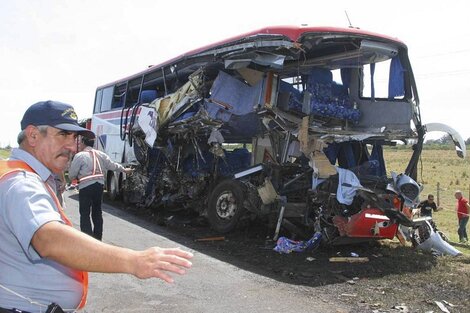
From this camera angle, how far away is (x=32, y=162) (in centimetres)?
202

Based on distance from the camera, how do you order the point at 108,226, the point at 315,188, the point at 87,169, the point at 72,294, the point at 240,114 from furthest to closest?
the point at 108,226 → the point at 240,114 → the point at 315,188 → the point at 87,169 → the point at 72,294

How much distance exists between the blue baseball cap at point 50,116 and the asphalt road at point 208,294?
3032mm

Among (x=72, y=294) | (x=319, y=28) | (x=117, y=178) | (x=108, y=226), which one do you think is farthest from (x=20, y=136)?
(x=117, y=178)

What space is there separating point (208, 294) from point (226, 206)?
3479 millimetres

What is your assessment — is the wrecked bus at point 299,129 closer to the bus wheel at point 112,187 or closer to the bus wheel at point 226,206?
the bus wheel at point 226,206

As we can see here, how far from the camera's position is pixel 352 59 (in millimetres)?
8164

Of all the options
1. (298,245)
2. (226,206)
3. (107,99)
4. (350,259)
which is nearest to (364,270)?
(350,259)

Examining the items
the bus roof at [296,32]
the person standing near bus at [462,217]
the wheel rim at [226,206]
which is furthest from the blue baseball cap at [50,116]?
the person standing near bus at [462,217]

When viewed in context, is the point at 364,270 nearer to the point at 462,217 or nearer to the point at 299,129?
the point at 299,129

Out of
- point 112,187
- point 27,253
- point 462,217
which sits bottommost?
point 112,187

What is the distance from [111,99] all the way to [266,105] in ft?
24.7

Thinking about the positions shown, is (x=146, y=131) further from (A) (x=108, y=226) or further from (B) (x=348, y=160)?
(B) (x=348, y=160)

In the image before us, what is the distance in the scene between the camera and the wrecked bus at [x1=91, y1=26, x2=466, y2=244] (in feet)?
23.4

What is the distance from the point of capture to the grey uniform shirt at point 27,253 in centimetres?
174
